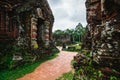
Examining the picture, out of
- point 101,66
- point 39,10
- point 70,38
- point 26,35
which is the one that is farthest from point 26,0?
point 70,38

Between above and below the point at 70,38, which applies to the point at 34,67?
below

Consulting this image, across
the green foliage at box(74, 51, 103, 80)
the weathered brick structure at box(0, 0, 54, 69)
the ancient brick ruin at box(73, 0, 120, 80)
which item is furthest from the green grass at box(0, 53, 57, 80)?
the ancient brick ruin at box(73, 0, 120, 80)

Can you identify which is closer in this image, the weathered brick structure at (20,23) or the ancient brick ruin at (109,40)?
the ancient brick ruin at (109,40)

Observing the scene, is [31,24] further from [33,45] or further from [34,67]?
[34,67]

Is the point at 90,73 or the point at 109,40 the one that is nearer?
the point at 109,40

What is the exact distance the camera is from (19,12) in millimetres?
10430

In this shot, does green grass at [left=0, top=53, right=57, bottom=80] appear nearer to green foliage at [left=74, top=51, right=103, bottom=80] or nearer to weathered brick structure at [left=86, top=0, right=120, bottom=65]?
green foliage at [left=74, top=51, right=103, bottom=80]

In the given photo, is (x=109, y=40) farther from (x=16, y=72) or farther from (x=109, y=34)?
(x=16, y=72)

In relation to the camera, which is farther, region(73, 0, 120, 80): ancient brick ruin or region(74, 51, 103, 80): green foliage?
region(74, 51, 103, 80): green foliage

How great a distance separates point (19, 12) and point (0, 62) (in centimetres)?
367

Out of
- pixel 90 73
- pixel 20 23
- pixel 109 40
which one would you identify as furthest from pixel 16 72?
pixel 109 40

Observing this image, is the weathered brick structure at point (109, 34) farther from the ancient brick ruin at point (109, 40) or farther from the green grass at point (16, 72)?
the green grass at point (16, 72)

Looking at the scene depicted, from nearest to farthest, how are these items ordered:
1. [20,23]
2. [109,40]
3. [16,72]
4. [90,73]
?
1. [109,40]
2. [90,73]
3. [16,72]
4. [20,23]

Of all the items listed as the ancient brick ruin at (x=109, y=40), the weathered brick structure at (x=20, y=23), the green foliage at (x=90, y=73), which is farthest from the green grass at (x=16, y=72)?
the ancient brick ruin at (x=109, y=40)
